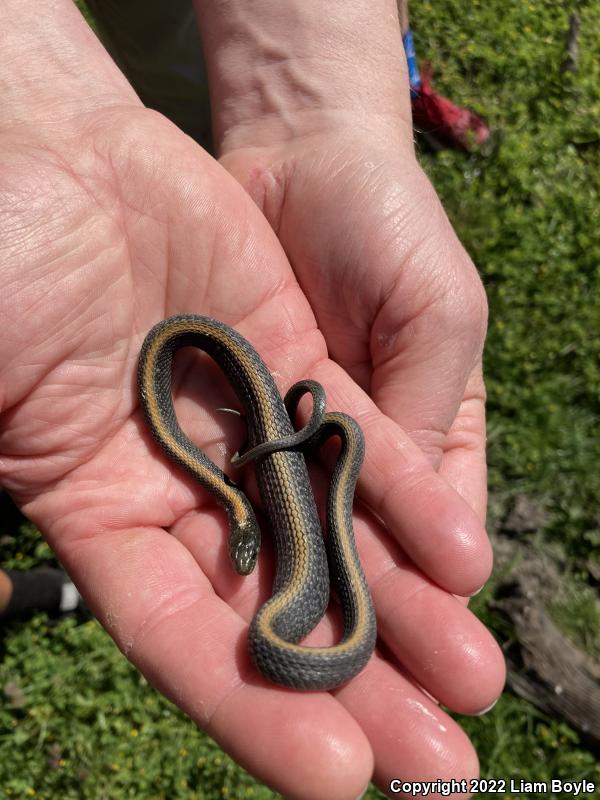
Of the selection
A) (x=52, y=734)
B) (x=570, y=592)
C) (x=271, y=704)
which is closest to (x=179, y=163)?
(x=271, y=704)

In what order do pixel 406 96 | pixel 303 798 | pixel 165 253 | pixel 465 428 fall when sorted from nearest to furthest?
pixel 303 798 → pixel 165 253 → pixel 465 428 → pixel 406 96

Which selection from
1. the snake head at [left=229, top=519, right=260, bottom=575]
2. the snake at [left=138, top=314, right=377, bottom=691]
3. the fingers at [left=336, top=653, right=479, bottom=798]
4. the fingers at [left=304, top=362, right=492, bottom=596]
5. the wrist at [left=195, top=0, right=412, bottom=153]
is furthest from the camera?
the wrist at [left=195, top=0, right=412, bottom=153]

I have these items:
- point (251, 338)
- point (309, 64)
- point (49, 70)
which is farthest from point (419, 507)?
point (49, 70)

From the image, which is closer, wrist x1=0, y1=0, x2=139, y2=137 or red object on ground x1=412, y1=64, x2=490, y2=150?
wrist x1=0, y1=0, x2=139, y2=137

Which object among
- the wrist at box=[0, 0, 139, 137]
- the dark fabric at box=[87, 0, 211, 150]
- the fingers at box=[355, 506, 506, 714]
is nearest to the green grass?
the fingers at box=[355, 506, 506, 714]

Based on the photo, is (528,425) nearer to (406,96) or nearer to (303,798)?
(406,96)

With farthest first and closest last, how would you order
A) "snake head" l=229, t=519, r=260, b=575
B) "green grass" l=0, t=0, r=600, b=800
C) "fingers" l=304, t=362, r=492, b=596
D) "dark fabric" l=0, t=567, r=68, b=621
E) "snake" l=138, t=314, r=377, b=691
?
"dark fabric" l=0, t=567, r=68, b=621, "green grass" l=0, t=0, r=600, b=800, "snake head" l=229, t=519, r=260, b=575, "fingers" l=304, t=362, r=492, b=596, "snake" l=138, t=314, r=377, b=691

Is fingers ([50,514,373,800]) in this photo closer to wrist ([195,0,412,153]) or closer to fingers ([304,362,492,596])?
fingers ([304,362,492,596])
